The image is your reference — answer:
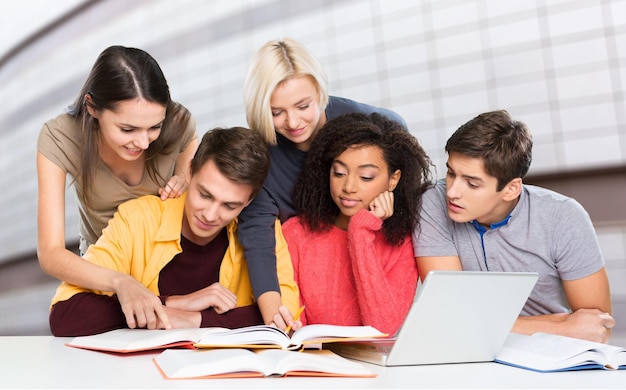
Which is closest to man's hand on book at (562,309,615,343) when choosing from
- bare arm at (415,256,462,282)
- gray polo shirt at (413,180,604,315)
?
gray polo shirt at (413,180,604,315)

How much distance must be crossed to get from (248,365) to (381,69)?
267 cm

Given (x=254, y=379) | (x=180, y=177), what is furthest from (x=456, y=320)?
(x=180, y=177)

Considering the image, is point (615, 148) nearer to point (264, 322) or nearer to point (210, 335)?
point (264, 322)

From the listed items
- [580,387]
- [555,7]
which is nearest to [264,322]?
[580,387]

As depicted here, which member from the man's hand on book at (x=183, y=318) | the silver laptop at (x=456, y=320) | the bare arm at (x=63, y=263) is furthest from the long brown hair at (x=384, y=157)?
the silver laptop at (x=456, y=320)

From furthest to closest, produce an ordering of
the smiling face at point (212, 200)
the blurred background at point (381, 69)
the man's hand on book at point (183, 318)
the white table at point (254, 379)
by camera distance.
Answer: the blurred background at point (381, 69) < the smiling face at point (212, 200) < the man's hand on book at point (183, 318) < the white table at point (254, 379)

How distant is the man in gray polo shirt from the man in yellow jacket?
19.0 inches

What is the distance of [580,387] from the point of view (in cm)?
90

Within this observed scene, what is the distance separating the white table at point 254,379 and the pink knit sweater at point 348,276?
2.46 ft

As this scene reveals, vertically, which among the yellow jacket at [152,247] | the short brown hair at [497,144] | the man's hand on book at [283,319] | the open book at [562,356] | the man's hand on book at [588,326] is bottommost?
the man's hand on book at [588,326]

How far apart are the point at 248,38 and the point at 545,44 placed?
169 centimetres

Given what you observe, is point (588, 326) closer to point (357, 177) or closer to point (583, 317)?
point (583, 317)

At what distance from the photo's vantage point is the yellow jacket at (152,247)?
1772 millimetres

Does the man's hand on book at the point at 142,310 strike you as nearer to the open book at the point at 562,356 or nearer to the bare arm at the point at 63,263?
the bare arm at the point at 63,263
